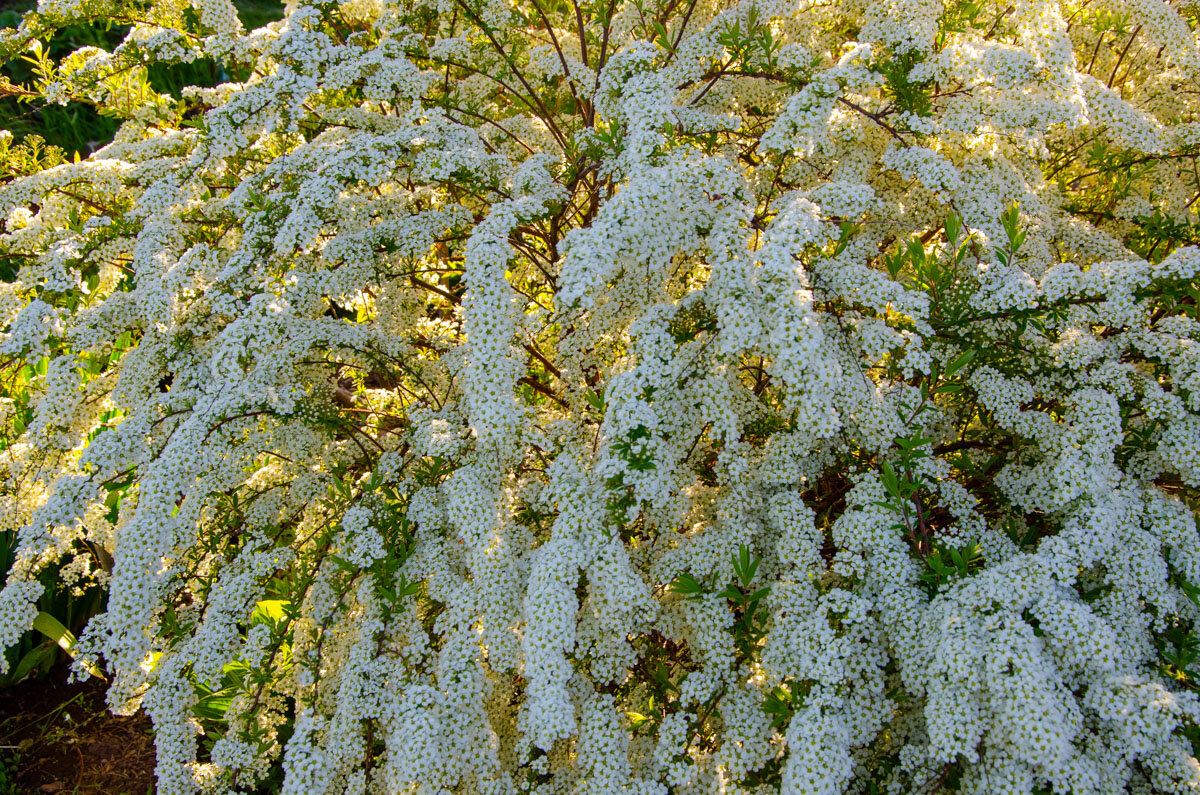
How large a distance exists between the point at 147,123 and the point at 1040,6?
546 centimetres

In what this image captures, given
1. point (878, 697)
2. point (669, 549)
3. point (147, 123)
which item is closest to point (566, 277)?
point (669, 549)

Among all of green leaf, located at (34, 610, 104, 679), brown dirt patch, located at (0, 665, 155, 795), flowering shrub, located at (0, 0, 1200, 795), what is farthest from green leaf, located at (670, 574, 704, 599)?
green leaf, located at (34, 610, 104, 679)

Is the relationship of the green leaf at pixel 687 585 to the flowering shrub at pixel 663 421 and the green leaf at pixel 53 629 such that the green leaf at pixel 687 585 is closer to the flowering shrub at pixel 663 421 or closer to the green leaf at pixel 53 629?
the flowering shrub at pixel 663 421

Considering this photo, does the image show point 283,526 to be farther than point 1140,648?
Yes

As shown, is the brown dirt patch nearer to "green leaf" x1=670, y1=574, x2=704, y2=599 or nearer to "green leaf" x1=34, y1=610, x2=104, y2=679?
"green leaf" x1=34, y1=610, x2=104, y2=679

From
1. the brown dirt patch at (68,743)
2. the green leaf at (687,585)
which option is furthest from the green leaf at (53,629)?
the green leaf at (687,585)

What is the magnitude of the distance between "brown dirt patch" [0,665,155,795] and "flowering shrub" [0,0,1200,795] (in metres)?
1.02

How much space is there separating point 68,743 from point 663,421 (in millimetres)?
4792

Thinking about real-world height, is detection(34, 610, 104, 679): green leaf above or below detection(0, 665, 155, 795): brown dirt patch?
above

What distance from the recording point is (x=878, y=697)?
296 centimetres

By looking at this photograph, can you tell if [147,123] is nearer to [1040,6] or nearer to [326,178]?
[326,178]

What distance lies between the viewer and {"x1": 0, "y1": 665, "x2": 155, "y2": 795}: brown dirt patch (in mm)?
4730

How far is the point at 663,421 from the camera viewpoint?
3.10 m

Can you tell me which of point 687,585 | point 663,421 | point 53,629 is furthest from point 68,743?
point 663,421
